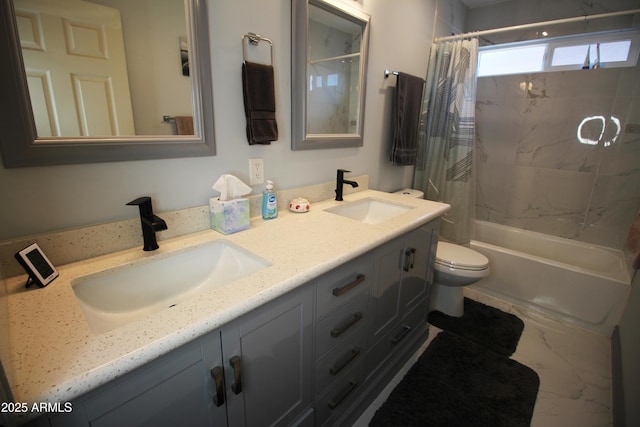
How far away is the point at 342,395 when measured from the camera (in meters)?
1.26

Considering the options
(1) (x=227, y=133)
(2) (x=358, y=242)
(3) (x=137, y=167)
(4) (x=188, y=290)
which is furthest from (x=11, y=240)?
(2) (x=358, y=242)

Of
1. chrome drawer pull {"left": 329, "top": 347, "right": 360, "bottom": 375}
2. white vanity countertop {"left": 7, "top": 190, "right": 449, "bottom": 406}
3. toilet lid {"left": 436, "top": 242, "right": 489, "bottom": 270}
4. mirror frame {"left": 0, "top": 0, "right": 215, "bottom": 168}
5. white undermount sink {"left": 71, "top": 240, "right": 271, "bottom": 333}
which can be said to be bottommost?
chrome drawer pull {"left": 329, "top": 347, "right": 360, "bottom": 375}

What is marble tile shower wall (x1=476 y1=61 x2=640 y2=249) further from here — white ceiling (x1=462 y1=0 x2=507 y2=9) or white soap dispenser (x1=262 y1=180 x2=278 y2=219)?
white soap dispenser (x1=262 y1=180 x2=278 y2=219)

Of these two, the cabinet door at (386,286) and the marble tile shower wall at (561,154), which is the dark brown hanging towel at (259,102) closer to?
the cabinet door at (386,286)

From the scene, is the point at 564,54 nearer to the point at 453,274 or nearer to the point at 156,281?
the point at 453,274

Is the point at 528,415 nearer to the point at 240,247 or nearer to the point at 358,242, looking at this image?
the point at 358,242

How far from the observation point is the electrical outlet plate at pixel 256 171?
134 centimetres

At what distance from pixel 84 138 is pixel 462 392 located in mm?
1956

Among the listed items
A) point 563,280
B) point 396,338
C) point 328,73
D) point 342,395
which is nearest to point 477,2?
point 328,73

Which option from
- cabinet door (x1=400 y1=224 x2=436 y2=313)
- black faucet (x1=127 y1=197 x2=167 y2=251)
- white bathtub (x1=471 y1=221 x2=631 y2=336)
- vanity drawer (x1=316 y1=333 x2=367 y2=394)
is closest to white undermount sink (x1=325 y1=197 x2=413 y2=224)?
cabinet door (x1=400 y1=224 x2=436 y2=313)

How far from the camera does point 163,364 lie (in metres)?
0.64

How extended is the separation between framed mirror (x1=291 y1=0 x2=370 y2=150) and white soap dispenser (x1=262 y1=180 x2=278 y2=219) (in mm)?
276

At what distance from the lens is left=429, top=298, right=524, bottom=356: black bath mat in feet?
6.27

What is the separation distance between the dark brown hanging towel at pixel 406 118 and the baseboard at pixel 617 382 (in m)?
1.66
